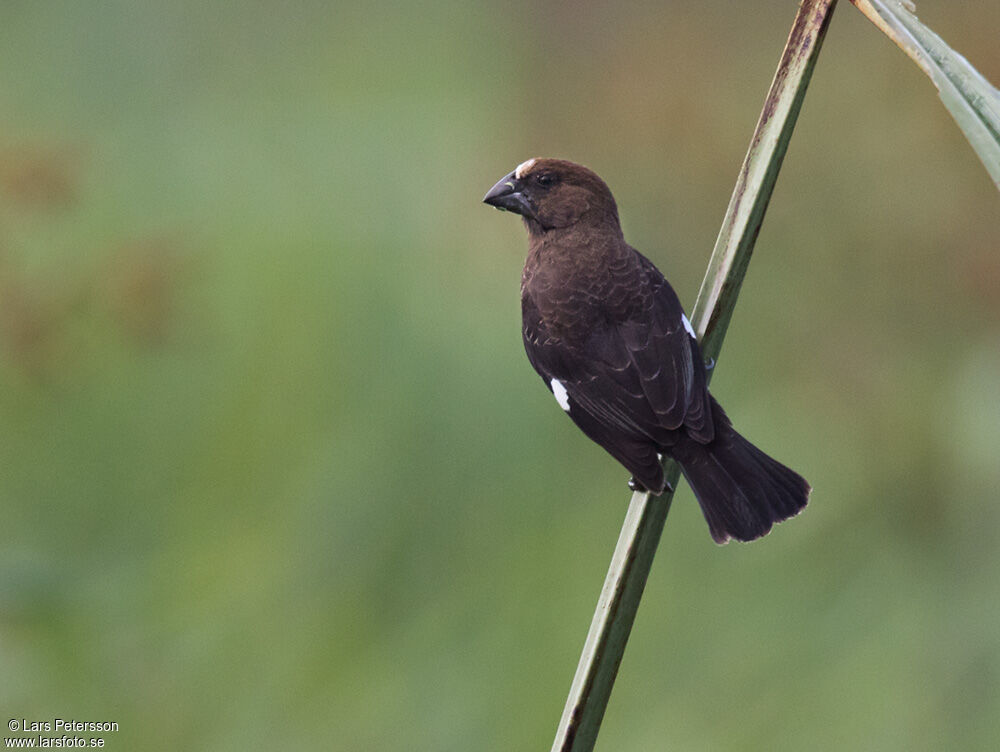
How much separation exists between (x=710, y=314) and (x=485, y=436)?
1.61 meters

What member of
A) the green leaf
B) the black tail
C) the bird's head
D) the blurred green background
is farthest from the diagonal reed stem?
the blurred green background

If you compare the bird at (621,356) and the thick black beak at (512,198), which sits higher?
the thick black beak at (512,198)

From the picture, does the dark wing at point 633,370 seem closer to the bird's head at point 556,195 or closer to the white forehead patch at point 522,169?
the bird's head at point 556,195

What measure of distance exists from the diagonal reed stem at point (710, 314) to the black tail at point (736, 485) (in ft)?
1.57

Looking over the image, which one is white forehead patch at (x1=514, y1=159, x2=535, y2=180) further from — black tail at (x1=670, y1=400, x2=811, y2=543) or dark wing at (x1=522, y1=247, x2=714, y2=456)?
black tail at (x1=670, y1=400, x2=811, y2=543)

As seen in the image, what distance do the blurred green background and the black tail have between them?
2.19ft

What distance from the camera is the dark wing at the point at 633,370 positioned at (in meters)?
2.12

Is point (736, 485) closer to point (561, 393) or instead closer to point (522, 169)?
point (561, 393)

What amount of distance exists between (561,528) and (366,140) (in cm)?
231

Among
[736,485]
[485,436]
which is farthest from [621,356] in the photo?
[485,436]

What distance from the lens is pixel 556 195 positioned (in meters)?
2.43

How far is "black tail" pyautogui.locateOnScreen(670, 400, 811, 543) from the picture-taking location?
207 centimetres

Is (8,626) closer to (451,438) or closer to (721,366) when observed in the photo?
(451,438)

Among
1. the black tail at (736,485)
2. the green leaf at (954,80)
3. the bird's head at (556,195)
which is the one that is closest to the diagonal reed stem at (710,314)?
the green leaf at (954,80)
